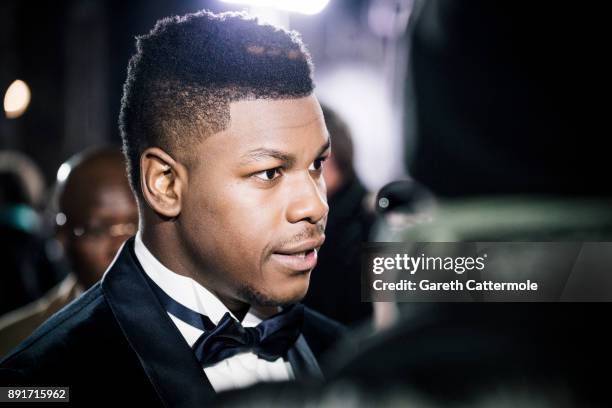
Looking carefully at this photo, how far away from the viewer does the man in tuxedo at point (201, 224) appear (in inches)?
41.1

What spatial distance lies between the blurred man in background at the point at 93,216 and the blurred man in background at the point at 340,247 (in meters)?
0.51

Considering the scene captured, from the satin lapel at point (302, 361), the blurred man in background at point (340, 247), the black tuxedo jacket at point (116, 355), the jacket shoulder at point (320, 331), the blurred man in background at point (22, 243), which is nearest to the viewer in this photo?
the black tuxedo jacket at point (116, 355)

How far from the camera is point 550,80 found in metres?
0.56

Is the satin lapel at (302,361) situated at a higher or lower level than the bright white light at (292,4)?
lower

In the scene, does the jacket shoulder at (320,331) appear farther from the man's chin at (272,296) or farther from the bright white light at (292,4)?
the bright white light at (292,4)

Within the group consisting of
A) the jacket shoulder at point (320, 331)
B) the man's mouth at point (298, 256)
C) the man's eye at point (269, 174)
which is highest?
the man's eye at point (269, 174)

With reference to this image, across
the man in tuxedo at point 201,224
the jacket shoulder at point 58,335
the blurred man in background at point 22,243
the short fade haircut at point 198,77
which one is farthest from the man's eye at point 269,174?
the blurred man in background at point 22,243

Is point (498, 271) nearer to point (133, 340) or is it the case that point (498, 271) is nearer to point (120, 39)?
point (133, 340)

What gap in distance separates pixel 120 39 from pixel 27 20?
1624 millimetres

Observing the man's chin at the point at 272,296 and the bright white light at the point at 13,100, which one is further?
the bright white light at the point at 13,100

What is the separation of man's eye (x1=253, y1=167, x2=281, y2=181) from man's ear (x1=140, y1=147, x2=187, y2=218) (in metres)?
0.14

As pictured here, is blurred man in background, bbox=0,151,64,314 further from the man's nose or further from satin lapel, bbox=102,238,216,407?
the man's nose

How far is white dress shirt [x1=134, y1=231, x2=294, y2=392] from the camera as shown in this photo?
114 centimetres

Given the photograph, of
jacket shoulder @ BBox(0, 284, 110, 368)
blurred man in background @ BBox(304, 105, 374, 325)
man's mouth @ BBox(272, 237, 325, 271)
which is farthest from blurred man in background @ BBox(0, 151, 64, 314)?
man's mouth @ BBox(272, 237, 325, 271)
